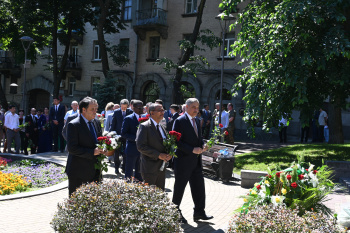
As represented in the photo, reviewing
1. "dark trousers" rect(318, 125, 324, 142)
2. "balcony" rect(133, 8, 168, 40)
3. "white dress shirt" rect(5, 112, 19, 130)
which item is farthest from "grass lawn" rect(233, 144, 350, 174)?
"balcony" rect(133, 8, 168, 40)

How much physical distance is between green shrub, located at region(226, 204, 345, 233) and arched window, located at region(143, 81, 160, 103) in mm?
27089

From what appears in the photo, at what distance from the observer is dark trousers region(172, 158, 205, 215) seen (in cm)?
674

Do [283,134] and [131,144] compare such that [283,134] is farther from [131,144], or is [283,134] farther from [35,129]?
[131,144]

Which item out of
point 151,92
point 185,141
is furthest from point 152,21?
point 185,141

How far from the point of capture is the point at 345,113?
24438 mm

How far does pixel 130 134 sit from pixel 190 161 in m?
2.68

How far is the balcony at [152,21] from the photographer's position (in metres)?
29.6

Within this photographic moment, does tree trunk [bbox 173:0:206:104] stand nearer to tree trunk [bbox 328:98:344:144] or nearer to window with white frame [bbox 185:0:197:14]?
window with white frame [bbox 185:0:197:14]

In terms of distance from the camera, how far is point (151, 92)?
104 ft

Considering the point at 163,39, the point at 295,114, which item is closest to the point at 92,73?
the point at 163,39

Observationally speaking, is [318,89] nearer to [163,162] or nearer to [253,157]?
[253,157]

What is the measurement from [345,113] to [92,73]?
68.6 ft

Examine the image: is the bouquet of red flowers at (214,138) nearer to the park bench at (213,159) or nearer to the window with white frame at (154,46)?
the park bench at (213,159)

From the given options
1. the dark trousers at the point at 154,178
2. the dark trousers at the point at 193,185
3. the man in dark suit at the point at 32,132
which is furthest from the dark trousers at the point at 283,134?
the dark trousers at the point at 154,178
